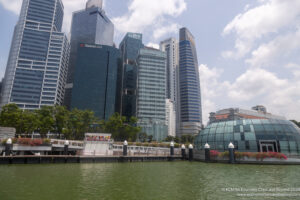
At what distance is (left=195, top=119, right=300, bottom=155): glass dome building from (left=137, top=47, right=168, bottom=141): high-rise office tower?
86579 mm

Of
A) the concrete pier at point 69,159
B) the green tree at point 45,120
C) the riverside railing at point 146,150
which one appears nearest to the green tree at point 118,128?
the green tree at point 45,120

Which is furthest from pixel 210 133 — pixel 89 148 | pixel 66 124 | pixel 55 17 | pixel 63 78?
pixel 55 17

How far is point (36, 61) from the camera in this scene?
496 ft

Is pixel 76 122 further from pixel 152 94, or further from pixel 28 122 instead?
pixel 152 94

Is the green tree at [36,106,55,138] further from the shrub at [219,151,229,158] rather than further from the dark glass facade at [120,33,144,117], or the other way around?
the dark glass facade at [120,33,144,117]

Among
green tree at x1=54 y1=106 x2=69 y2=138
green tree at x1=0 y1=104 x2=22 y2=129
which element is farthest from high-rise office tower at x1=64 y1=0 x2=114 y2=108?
green tree at x1=0 y1=104 x2=22 y2=129

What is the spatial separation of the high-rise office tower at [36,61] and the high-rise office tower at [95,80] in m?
20.3

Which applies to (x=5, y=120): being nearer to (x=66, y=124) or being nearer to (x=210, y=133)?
(x=66, y=124)

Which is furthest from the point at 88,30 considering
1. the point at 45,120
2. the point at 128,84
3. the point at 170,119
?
the point at 45,120

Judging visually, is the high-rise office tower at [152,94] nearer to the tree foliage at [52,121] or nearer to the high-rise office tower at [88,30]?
the tree foliage at [52,121]

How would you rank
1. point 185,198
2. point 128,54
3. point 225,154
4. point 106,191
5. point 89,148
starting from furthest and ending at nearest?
point 128,54, point 89,148, point 225,154, point 106,191, point 185,198

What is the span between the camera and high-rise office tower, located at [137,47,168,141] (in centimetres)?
13688

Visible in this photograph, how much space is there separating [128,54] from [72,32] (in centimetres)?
6491

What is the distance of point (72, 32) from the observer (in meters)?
200
